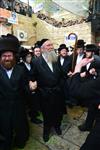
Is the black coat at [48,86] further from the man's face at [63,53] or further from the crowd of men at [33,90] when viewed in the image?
the man's face at [63,53]

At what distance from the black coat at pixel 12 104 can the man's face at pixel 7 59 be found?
0.09 meters

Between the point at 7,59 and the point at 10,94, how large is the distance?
51 centimetres

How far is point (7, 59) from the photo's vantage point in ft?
12.5

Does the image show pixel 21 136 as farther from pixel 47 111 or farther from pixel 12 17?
pixel 12 17

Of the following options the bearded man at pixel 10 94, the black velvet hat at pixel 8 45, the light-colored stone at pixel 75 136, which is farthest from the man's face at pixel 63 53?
Result: the black velvet hat at pixel 8 45

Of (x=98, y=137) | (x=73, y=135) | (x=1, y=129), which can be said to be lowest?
(x=73, y=135)

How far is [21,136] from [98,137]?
1845mm

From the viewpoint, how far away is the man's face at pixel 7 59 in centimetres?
380

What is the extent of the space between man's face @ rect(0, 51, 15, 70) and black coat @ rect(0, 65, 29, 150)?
9 cm

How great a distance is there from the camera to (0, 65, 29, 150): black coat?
12.6 ft

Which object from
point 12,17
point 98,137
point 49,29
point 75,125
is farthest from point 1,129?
point 49,29

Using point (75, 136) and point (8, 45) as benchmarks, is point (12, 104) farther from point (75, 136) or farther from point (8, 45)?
point (75, 136)

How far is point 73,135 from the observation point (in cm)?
454

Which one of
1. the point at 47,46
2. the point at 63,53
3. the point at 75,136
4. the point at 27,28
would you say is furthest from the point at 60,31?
the point at 75,136
